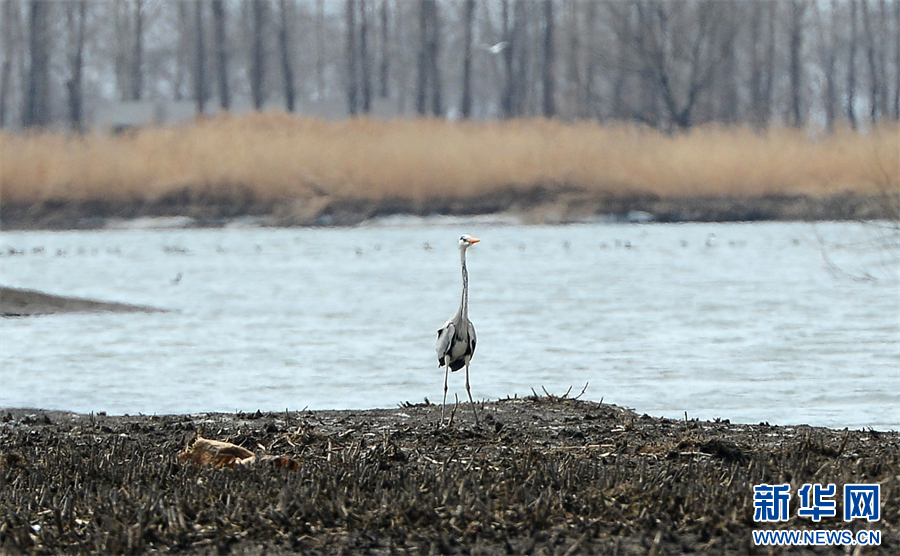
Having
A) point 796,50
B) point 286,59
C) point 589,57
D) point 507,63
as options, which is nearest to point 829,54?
point 796,50

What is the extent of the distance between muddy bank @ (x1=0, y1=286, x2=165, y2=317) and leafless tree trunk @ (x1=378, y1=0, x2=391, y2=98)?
119 feet

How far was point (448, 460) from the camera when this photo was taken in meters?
6.66

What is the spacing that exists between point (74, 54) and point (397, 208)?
25.7 meters

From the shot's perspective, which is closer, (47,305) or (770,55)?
(47,305)

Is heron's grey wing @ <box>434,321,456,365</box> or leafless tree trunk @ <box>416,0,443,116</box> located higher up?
leafless tree trunk @ <box>416,0,443,116</box>

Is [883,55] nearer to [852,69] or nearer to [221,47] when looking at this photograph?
[852,69]

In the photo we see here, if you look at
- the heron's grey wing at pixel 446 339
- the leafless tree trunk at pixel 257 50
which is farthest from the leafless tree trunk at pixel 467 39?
the heron's grey wing at pixel 446 339

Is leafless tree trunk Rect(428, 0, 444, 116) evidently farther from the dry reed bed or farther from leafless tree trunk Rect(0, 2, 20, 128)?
leafless tree trunk Rect(0, 2, 20, 128)

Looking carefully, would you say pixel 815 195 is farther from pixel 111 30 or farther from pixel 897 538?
pixel 111 30

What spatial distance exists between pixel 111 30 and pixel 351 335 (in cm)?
5370

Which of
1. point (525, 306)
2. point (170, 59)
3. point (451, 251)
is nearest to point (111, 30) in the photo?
point (170, 59)

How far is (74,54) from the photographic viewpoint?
186ft

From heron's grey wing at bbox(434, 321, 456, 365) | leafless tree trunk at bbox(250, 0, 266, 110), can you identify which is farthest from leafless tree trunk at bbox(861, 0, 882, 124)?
heron's grey wing at bbox(434, 321, 456, 365)

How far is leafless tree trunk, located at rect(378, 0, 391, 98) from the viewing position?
54688 mm
